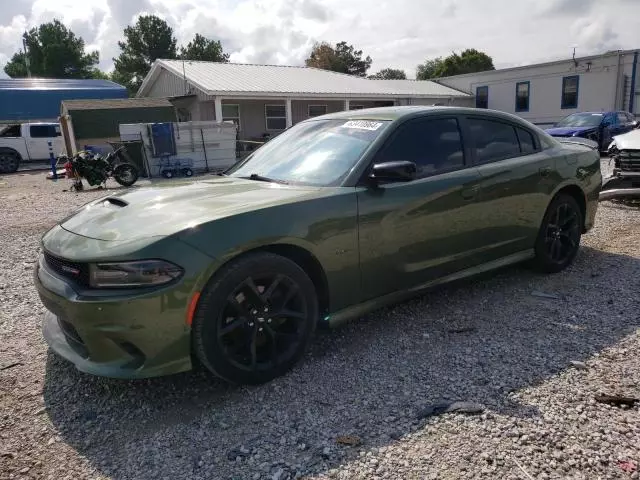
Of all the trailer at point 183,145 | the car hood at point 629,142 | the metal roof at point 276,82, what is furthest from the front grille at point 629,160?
the metal roof at point 276,82

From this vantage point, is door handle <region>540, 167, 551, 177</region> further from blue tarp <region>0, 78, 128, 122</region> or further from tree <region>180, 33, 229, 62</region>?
tree <region>180, 33, 229, 62</region>

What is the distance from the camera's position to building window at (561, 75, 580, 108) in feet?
80.1

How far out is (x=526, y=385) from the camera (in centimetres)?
293

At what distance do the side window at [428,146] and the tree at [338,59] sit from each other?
56.0 m

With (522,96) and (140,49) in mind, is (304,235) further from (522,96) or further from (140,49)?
(140,49)

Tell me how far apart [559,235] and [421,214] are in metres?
2.01

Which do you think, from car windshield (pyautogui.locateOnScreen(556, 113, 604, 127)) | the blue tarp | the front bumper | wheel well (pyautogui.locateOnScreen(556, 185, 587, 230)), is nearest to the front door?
the front bumper

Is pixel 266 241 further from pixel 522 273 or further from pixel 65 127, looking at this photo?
pixel 65 127

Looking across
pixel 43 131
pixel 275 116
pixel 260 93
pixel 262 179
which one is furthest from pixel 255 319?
pixel 43 131

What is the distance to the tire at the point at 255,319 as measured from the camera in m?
2.73

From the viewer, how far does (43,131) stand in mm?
21734

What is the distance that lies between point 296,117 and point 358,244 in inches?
881

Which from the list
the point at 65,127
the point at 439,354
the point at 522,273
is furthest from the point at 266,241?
the point at 65,127

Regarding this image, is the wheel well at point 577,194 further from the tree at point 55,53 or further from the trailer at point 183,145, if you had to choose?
the tree at point 55,53
